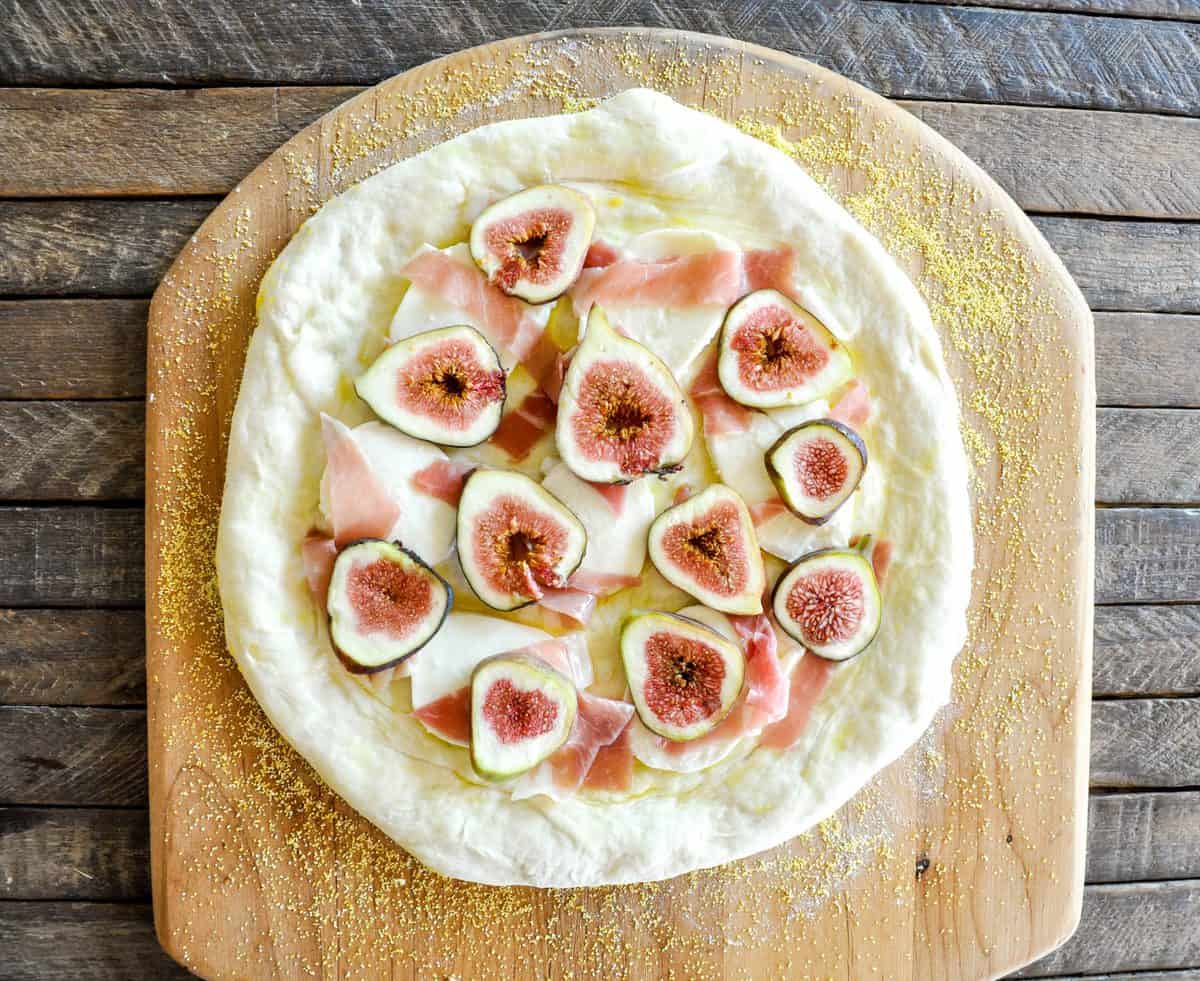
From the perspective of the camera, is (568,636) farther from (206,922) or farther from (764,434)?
(206,922)

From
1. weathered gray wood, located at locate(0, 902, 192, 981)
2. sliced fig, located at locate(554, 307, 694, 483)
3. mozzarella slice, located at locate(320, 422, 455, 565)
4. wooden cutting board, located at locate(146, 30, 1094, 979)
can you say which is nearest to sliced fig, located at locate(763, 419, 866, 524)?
sliced fig, located at locate(554, 307, 694, 483)

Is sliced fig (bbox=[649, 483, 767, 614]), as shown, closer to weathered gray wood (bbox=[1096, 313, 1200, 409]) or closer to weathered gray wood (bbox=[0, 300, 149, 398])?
weathered gray wood (bbox=[1096, 313, 1200, 409])

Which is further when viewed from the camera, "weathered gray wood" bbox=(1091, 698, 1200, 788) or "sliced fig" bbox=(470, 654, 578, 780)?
"weathered gray wood" bbox=(1091, 698, 1200, 788)

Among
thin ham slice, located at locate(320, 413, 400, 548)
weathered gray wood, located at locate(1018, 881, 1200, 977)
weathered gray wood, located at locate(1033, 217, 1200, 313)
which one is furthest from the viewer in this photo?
weathered gray wood, located at locate(1018, 881, 1200, 977)

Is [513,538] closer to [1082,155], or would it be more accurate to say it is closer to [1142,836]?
[1082,155]

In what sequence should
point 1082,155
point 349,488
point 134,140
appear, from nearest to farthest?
point 349,488 → point 134,140 → point 1082,155

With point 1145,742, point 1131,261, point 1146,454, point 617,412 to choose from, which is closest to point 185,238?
point 617,412

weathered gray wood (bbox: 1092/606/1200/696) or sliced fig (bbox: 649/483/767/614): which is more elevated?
sliced fig (bbox: 649/483/767/614)
